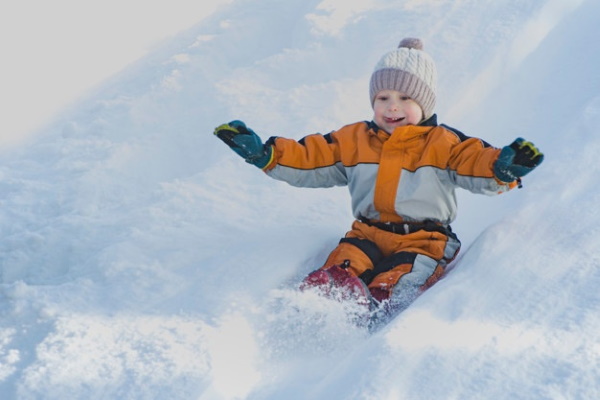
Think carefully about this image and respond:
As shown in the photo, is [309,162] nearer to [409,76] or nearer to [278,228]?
[278,228]

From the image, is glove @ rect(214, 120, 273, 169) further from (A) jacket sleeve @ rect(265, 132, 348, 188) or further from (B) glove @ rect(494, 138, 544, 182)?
(B) glove @ rect(494, 138, 544, 182)

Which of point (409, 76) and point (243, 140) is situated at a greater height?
point (409, 76)

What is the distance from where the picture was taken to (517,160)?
2270 mm

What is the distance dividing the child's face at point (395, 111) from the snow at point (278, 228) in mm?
531

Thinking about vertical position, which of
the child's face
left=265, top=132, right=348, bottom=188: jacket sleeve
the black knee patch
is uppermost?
the child's face

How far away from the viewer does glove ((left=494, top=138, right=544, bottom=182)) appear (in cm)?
222

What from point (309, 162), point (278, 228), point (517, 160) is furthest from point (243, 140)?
point (517, 160)

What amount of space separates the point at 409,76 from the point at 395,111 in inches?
5.8

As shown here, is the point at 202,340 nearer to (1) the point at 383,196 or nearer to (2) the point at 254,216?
(1) the point at 383,196

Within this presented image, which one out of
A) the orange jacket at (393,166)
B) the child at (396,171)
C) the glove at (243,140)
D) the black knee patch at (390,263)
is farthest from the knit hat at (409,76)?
the black knee patch at (390,263)

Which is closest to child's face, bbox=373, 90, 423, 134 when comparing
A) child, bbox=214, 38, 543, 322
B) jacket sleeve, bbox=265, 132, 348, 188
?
child, bbox=214, 38, 543, 322

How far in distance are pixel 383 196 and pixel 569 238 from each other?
732 mm

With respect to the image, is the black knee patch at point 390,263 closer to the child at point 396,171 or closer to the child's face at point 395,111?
the child at point 396,171

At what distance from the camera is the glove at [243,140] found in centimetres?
261
